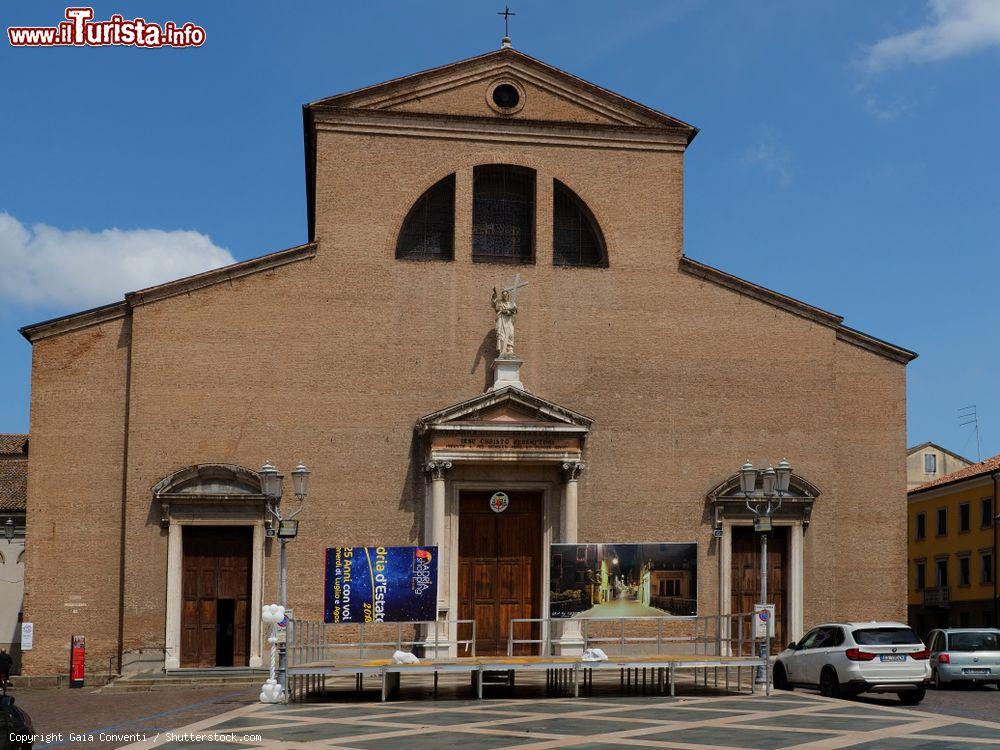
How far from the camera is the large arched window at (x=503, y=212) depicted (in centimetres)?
3139

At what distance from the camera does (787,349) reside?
3128 cm

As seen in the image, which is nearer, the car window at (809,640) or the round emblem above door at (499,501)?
the car window at (809,640)

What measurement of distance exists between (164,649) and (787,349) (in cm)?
1572

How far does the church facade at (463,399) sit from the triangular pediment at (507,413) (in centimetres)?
6

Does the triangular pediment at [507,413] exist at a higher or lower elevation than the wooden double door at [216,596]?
higher

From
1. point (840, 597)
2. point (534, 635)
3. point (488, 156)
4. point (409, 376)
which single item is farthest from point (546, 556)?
point (488, 156)

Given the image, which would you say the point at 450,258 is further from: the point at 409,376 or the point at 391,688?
the point at 391,688

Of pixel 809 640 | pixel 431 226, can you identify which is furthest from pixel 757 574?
pixel 431 226

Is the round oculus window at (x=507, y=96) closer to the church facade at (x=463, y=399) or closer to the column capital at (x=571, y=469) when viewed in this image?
the church facade at (x=463, y=399)

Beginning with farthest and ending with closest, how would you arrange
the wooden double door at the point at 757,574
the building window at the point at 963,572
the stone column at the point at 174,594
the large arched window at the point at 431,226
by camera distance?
the building window at the point at 963,572
the large arched window at the point at 431,226
the wooden double door at the point at 757,574
the stone column at the point at 174,594

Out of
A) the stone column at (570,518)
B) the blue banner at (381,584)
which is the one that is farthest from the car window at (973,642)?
the blue banner at (381,584)

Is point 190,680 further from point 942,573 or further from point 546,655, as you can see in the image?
point 942,573

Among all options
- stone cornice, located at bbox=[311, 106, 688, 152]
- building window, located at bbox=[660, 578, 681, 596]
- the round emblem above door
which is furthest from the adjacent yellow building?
building window, located at bbox=[660, 578, 681, 596]

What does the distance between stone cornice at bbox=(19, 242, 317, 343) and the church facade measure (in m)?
0.06
